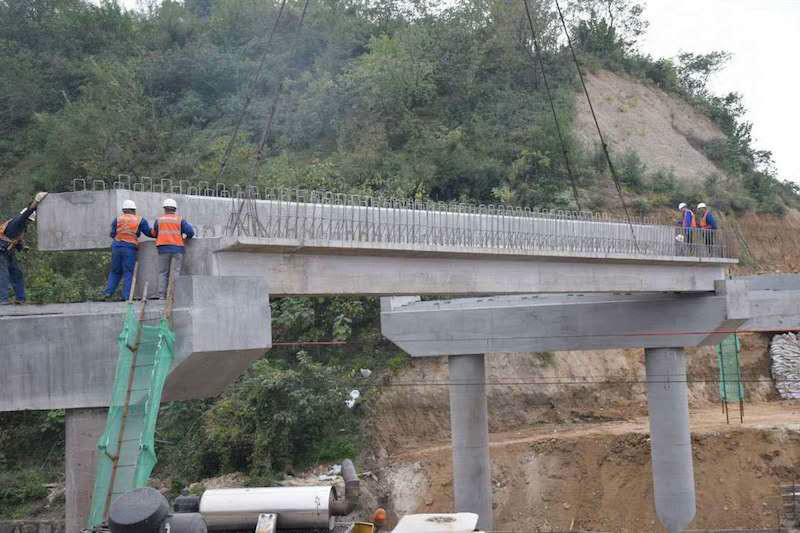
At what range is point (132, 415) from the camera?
38.1ft

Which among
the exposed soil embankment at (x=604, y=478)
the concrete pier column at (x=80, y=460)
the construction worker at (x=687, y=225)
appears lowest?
the exposed soil embankment at (x=604, y=478)

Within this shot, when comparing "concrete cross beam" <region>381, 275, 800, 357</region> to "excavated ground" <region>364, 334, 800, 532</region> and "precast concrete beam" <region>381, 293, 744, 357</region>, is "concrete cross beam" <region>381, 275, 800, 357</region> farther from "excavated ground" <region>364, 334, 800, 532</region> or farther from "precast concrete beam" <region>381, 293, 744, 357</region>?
"excavated ground" <region>364, 334, 800, 532</region>

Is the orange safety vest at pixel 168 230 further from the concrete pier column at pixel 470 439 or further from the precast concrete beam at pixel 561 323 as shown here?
the concrete pier column at pixel 470 439

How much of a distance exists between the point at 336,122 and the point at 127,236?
104 ft

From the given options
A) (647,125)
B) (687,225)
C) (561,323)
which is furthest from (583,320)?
(647,125)

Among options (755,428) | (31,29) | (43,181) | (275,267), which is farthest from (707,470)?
(31,29)

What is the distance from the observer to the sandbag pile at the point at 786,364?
1473 inches

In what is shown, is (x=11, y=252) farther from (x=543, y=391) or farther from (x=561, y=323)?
(x=543, y=391)

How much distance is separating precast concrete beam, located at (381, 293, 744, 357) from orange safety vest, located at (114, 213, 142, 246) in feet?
50.4

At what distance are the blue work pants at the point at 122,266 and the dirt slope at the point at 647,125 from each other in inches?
1454

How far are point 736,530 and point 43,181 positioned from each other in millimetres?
32130

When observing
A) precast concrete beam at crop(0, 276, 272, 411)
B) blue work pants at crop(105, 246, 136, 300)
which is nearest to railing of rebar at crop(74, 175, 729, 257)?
blue work pants at crop(105, 246, 136, 300)

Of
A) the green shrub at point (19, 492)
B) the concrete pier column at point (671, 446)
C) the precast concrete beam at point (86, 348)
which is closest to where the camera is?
the precast concrete beam at point (86, 348)

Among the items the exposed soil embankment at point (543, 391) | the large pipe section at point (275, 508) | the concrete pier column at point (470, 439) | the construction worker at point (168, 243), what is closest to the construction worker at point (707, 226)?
the concrete pier column at point (470, 439)
